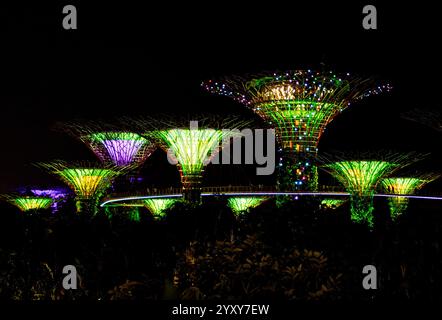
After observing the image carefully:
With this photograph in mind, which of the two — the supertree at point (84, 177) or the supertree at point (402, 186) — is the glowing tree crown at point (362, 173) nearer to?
the supertree at point (84, 177)

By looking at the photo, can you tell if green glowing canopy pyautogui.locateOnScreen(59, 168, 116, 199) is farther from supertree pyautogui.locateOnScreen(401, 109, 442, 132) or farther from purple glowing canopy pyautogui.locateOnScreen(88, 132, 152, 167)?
supertree pyautogui.locateOnScreen(401, 109, 442, 132)

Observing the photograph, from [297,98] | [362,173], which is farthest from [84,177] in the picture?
[362,173]

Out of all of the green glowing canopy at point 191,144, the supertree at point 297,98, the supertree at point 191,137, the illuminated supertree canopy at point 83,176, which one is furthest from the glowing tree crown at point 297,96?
the illuminated supertree canopy at point 83,176

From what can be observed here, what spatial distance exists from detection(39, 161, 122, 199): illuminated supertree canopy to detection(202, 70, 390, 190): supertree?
10.7 meters

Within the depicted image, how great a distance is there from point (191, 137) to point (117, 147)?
66.6ft

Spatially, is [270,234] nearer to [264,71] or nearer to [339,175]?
[264,71]

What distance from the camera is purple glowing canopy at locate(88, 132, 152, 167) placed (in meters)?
54.3

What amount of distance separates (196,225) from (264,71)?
18527 millimetres

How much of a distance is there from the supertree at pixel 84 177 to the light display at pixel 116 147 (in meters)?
9.36

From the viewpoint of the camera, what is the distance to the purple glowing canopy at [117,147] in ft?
178

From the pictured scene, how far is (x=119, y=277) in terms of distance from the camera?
14.3m

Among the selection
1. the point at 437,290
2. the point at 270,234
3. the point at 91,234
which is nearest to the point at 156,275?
the point at 270,234

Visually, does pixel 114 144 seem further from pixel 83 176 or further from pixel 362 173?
pixel 362 173
